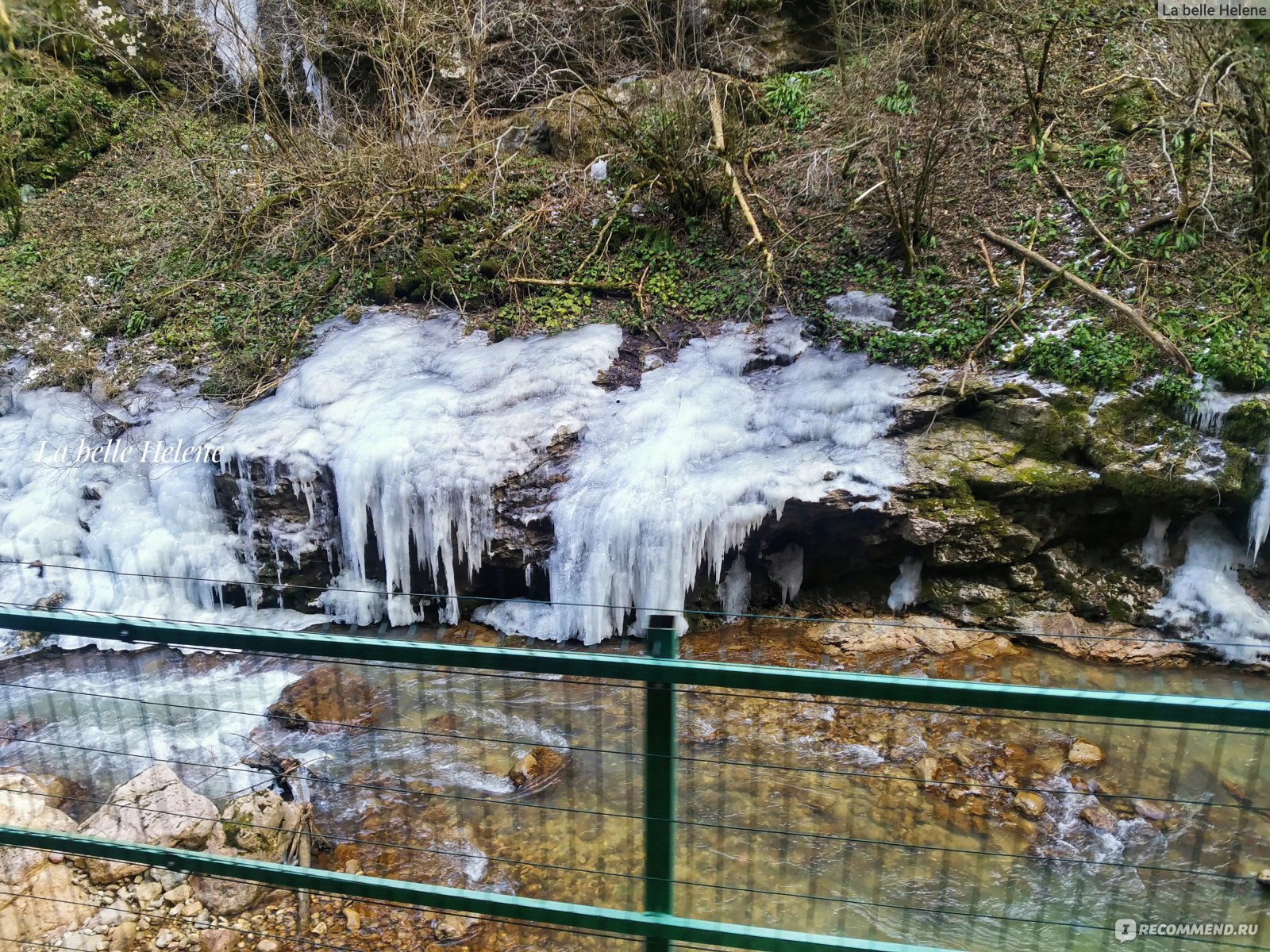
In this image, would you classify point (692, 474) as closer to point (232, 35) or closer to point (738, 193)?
point (738, 193)

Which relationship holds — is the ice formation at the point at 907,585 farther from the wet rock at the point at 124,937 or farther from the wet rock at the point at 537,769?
the wet rock at the point at 124,937

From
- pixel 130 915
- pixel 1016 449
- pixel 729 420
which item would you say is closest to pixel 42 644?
pixel 130 915

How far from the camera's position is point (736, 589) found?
699cm

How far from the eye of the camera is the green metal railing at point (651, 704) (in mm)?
1702

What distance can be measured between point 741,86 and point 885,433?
460 centimetres

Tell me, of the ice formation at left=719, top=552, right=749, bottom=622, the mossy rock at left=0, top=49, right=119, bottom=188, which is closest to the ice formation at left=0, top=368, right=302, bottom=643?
the ice formation at left=719, top=552, right=749, bottom=622

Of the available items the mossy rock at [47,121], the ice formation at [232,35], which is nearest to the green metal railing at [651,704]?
the ice formation at [232,35]

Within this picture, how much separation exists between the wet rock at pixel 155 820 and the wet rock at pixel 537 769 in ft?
5.49

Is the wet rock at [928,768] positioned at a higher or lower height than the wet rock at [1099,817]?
higher

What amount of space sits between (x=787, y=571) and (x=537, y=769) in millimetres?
4763

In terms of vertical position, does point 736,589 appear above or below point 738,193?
below

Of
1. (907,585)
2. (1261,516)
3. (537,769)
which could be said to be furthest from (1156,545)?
(537,769)

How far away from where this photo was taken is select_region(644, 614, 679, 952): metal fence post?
1882mm

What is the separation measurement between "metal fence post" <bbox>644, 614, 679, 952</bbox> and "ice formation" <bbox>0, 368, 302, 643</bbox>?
599 centimetres
